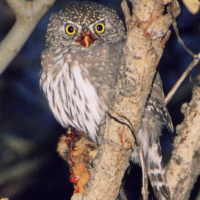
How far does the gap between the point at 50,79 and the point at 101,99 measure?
516mm

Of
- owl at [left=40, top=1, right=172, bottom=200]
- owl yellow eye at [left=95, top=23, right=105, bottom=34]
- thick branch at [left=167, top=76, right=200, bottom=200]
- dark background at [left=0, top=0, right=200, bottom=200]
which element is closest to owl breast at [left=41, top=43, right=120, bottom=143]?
owl at [left=40, top=1, right=172, bottom=200]

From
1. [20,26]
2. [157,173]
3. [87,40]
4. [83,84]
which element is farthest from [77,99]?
[20,26]

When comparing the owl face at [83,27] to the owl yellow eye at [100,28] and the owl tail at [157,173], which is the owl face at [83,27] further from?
the owl tail at [157,173]

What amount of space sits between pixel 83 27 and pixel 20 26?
1165 mm

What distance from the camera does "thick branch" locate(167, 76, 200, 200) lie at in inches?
125

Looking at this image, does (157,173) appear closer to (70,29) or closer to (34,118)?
(70,29)

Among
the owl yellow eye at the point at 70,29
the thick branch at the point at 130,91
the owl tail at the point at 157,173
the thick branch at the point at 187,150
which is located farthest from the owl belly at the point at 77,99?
the thick branch at the point at 130,91

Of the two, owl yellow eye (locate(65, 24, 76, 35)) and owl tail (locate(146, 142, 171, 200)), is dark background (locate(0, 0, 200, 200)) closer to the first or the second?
owl tail (locate(146, 142, 171, 200))

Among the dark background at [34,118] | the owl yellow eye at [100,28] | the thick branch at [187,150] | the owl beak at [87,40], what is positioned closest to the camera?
the thick branch at [187,150]

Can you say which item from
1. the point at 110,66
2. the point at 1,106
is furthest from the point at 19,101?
the point at 110,66

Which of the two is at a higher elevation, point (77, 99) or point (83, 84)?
→ point (83, 84)

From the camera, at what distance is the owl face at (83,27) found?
3.36 m

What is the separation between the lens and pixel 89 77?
129 inches

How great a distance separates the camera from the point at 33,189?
501 centimetres
